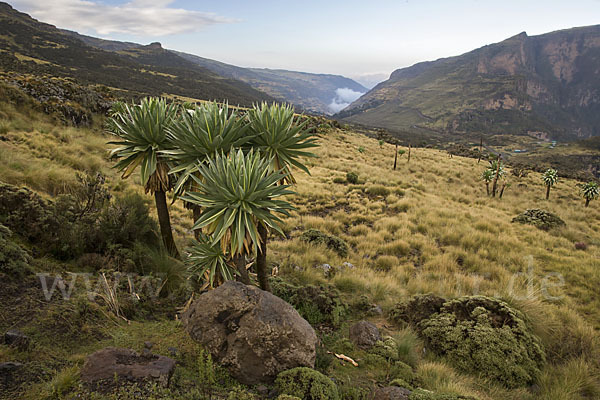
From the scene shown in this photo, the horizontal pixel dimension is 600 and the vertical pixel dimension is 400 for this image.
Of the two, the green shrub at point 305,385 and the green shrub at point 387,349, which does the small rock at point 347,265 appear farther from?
the green shrub at point 305,385

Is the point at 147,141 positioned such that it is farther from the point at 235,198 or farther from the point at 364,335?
the point at 364,335

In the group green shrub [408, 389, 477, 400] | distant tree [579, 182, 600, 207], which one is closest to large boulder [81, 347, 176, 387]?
green shrub [408, 389, 477, 400]

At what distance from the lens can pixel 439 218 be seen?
46.1 feet

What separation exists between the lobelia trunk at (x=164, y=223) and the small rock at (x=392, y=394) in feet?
16.4

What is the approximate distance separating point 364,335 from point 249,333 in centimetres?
240

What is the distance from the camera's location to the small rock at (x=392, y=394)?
3.27 meters

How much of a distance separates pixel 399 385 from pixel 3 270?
5404 millimetres

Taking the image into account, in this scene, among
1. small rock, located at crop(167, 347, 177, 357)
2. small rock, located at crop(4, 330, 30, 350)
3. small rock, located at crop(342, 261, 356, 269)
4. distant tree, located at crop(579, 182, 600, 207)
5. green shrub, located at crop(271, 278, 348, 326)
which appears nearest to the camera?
small rock, located at crop(4, 330, 30, 350)

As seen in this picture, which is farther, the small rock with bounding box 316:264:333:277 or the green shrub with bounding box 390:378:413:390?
the small rock with bounding box 316:264:333:277

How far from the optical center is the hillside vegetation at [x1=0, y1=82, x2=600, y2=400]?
3.34 m

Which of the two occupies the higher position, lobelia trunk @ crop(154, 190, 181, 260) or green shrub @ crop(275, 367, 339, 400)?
lobelia trunk @ crop(154, 190, 181, 260)

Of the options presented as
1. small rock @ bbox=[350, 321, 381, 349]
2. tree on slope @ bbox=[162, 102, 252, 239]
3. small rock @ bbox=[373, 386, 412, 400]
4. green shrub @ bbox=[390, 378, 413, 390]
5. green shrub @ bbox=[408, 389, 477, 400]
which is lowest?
small rock @ bbox=[350, 321, 381, 349]

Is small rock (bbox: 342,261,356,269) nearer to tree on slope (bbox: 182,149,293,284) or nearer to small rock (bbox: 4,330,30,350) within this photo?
tree on slope (bbox: 182,149,293,284)

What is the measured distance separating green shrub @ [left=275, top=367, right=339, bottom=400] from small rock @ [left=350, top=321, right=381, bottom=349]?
1897 millimetres
